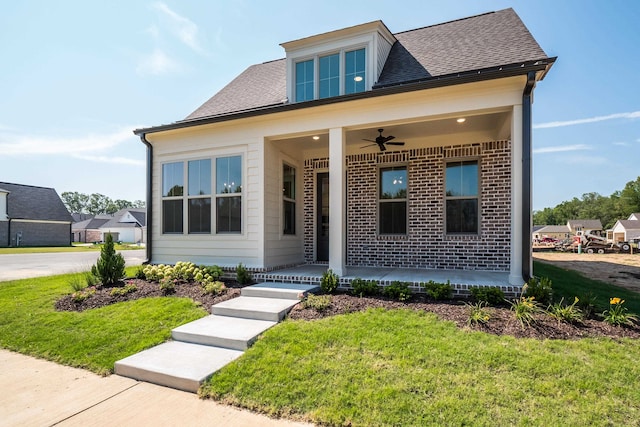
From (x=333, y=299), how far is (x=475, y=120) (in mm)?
4363

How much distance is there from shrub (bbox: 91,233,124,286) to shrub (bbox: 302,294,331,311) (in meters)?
4.31

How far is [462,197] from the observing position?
7133 mm

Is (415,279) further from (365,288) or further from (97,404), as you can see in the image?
(97,404)

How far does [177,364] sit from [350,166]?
589 cm

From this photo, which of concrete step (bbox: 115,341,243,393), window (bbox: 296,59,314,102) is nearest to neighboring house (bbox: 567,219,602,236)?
window (bbox: 296,59,314,102)

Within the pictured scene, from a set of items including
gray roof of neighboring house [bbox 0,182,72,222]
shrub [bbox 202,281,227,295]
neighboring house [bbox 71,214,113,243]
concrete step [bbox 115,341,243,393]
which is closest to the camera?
concrete step [bbox 115,341,243,393]

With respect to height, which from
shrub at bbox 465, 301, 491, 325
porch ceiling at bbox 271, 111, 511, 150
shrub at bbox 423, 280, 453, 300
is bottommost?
shrub at bbox 465, 301, 491, 325

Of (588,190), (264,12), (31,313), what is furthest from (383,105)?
(588,190)

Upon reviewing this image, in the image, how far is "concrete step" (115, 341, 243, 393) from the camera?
3061mm

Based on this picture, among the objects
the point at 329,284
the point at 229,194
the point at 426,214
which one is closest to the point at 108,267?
the point at 229,194

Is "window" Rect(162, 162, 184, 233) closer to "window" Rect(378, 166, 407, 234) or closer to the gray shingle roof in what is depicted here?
the gray shingle roof

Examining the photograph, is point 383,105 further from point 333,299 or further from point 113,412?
point 113,412

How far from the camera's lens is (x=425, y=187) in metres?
7.38

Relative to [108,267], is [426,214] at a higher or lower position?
higher
